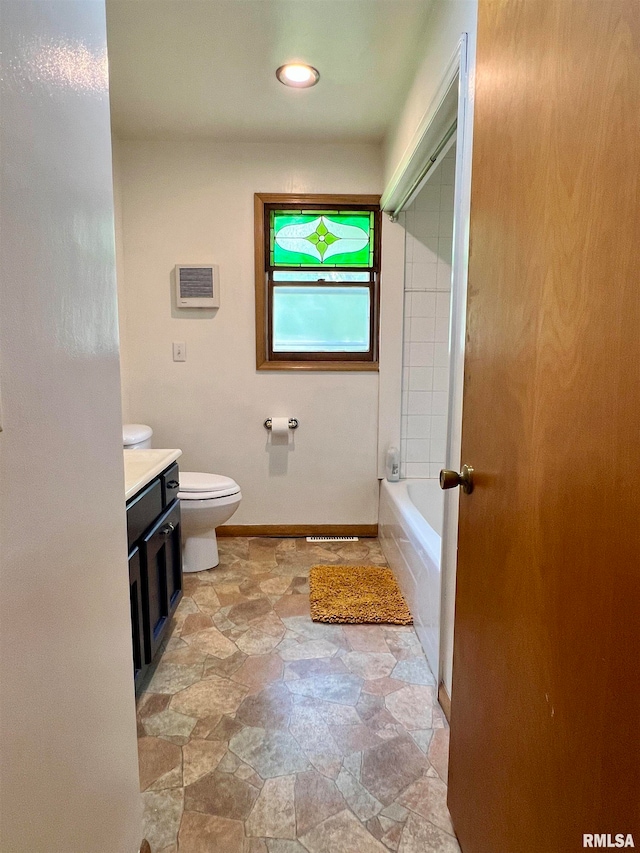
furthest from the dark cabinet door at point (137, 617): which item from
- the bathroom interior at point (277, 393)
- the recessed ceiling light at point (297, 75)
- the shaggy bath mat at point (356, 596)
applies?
the recessed ceiling light at point (297, 75)

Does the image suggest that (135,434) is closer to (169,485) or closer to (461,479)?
(169,485)

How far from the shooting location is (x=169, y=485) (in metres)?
1.96

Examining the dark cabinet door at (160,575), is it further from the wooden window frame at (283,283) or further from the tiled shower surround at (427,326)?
the tiled shower surround at (427,326)

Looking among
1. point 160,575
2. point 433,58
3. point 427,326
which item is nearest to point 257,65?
point 433,58

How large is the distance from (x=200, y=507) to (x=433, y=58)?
7.07 feet

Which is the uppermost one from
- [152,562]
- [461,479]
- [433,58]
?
[433,58]

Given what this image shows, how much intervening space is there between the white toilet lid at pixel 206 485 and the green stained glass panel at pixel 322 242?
4.58ft

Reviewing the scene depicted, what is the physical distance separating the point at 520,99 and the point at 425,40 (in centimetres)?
143

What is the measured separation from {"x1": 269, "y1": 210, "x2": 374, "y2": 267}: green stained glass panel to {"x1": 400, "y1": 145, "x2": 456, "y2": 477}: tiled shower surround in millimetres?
285

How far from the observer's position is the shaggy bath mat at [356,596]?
2211 millimetres

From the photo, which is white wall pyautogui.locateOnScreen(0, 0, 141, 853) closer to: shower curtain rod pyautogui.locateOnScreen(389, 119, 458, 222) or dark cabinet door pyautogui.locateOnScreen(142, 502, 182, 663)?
dark cabinet door pyautogui.locateOnScreen(142, 502, 182, 663)

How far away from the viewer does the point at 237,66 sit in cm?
218

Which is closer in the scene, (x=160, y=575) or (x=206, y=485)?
(x=160, y=575)

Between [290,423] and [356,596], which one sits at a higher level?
[290,423]
